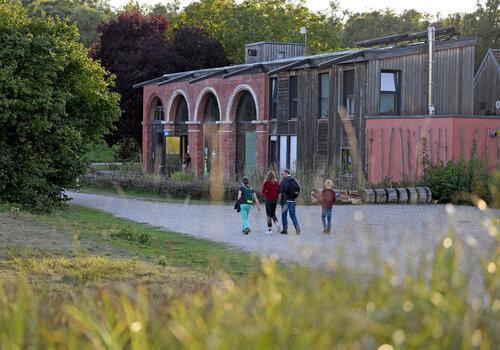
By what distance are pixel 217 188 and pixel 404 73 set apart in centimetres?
867

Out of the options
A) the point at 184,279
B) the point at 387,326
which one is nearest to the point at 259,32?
the point at 184,279

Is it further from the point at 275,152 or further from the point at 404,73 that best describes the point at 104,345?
the point at 275,152

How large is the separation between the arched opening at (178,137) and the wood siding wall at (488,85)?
15453 mm

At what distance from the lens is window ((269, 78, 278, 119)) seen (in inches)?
1708

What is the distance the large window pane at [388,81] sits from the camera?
3694cm

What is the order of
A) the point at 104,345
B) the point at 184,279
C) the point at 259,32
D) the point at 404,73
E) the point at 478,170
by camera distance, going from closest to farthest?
the point at 104,345
the point at 184,279
the point at 478,170
the point at 404,73
the point at 259,32

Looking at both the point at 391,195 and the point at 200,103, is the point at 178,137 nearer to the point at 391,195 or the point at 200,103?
the point at 200,103

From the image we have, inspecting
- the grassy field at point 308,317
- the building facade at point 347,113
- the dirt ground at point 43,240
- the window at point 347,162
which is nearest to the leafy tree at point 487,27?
the building facade at point 347,113

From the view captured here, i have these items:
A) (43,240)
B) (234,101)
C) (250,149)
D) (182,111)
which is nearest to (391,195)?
(43,240)

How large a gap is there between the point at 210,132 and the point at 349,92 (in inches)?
513

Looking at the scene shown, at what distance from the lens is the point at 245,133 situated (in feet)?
151

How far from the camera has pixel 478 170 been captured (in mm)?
30641

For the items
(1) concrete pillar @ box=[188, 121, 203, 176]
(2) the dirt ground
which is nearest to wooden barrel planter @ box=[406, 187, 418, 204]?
(2) the dirt ground

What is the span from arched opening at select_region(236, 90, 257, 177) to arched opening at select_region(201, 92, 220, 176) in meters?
2.13
